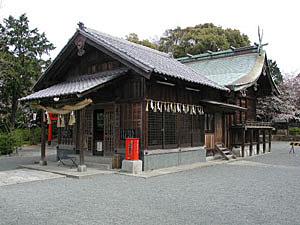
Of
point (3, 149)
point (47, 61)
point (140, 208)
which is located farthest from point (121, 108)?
point (47, 61)

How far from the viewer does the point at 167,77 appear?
11.0 meters

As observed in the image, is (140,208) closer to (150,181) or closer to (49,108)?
(150,181)

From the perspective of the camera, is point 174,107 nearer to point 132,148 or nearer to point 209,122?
point 132,148

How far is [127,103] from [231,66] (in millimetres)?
11580

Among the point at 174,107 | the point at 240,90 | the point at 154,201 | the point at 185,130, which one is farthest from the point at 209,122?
the point at 154,201

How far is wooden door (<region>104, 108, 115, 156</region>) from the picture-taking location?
11906 mm

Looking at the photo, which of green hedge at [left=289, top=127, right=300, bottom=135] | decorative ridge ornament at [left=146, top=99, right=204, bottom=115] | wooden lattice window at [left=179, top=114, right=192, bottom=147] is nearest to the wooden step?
decorative ridge ornament at [left=146, top=99, right=204, bottom=115]

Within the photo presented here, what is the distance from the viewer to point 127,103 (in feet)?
37.1

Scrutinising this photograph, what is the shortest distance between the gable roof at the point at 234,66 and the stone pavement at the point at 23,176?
1015 centimetres

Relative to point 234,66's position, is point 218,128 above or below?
below

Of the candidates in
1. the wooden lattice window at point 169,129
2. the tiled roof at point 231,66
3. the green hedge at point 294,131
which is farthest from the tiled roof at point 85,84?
the green hedge at point 294,131

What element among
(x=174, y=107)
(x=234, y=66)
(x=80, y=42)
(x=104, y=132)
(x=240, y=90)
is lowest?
(x=104, y=132)

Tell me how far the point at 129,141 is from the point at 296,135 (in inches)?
1062

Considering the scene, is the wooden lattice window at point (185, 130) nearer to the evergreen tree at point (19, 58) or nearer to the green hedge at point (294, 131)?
the evergreen tree at point (19, 58)
